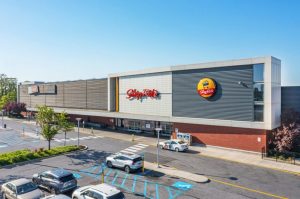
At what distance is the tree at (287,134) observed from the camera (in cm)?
3170

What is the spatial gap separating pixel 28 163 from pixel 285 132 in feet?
102

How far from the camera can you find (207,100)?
3825 centimetres

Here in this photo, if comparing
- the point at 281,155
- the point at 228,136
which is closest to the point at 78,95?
the point at 228,136

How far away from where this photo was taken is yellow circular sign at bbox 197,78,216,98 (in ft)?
123

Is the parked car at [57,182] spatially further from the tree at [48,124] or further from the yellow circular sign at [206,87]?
the yellow circular sign at [206,87]

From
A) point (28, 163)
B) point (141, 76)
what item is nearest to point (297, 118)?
point (141, 76)

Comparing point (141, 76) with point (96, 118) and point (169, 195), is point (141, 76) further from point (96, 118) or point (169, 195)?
point (169, 195)

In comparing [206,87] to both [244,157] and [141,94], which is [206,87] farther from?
[141,94]

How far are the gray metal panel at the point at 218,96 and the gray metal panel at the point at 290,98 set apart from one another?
24.5 feet

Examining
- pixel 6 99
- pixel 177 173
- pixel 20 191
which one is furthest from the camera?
pixel 6 99

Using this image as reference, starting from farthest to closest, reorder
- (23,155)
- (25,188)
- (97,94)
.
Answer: (97,94), (23,155), (25,188)

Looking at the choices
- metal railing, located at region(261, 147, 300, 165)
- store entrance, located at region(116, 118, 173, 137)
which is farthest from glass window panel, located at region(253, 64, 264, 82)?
store entrance, located at region(116, 118, 173, 137)

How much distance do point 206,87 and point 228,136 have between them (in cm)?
759

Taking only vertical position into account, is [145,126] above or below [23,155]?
above
